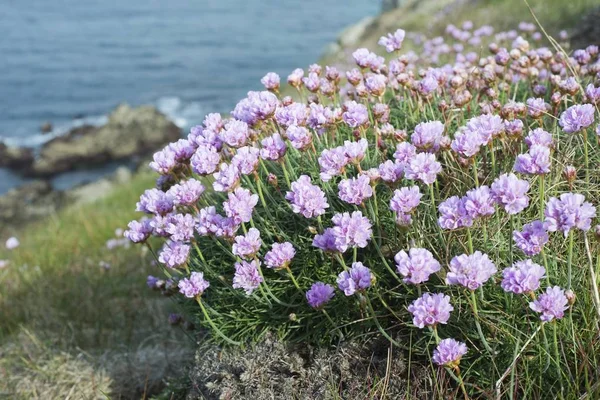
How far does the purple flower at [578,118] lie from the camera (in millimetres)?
2672

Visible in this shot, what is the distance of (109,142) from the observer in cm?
2034

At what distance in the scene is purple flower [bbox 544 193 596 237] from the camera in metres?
2.19

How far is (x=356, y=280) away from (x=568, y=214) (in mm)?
850

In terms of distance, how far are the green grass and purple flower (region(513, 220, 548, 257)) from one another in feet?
8.75

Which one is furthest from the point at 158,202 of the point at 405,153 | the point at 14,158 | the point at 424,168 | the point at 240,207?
the point at 14,158

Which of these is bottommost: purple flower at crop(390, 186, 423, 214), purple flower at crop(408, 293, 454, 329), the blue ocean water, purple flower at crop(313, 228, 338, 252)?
the blue ocean water

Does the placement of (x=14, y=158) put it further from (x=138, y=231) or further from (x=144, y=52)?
(x=138, y=231)

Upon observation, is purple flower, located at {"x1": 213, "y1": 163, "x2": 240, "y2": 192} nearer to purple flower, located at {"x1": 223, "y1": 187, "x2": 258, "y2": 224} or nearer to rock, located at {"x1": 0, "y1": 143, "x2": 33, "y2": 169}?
purple flower, located at {"x1": 223, "y1": 187, "x2": 258, "y2": 224}

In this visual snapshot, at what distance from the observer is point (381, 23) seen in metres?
20.2

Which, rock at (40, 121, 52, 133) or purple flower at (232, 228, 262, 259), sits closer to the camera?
purple flower at (232, 228, 262, 259)

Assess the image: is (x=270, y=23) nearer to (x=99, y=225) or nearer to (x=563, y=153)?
(x=99, y=225)

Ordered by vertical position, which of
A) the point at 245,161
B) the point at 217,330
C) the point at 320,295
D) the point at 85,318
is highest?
the point at 245,161

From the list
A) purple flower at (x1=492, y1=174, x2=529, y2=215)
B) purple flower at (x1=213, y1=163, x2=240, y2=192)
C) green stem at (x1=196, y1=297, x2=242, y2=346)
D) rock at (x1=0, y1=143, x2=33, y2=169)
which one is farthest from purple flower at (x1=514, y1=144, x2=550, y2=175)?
rock at (x1=0, y1=143, x2=33, y2=169)

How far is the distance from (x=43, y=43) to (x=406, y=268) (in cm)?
2920
